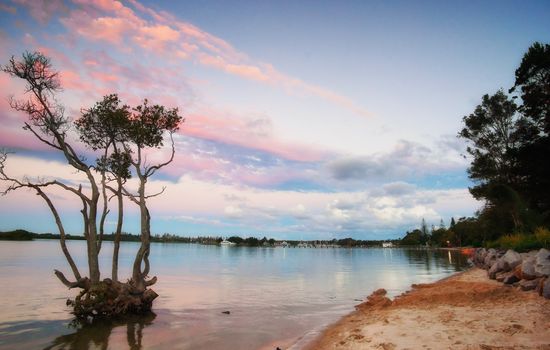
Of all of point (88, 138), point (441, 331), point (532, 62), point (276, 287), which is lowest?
point (276, 287)

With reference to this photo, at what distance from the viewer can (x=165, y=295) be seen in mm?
30297

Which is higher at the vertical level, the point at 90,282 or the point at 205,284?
the point at 90,282

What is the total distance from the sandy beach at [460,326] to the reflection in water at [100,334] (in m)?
8.20

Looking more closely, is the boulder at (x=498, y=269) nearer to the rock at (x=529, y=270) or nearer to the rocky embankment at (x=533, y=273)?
the rocky embankment at (x=533, y=273)

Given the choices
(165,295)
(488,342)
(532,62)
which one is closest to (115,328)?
(165,295)

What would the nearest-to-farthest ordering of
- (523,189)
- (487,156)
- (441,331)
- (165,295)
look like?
(441,331), (523,189), (165,295), (487,156)

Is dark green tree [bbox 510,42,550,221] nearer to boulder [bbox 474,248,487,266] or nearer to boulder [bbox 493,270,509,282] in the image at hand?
boulder [bbox 493,270,509,282]

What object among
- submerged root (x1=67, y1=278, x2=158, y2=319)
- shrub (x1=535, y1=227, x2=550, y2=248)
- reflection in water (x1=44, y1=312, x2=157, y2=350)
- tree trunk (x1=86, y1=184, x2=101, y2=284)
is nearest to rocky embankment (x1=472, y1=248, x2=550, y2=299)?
shrub (x1=535, y1=227, x2=550, y2=248)

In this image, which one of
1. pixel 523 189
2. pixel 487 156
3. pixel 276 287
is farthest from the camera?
pixel 487 156

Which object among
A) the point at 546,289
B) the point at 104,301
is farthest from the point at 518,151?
the point at 104,301

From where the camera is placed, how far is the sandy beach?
31.7 ft

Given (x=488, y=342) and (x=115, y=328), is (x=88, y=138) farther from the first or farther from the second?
(x=488, y=342)

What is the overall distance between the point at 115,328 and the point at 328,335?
1007cm

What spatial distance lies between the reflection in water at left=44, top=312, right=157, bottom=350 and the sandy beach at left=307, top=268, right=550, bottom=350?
820 cm
